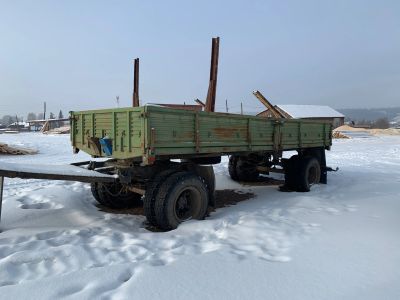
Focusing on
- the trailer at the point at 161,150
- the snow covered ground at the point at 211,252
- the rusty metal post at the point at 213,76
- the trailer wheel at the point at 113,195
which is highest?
the rusty metal post at the point at 213,76

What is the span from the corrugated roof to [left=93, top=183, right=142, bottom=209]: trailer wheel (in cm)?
5000

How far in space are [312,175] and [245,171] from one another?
5.75 feet

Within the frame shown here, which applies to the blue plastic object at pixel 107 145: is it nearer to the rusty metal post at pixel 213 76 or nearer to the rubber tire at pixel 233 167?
the rusty metal post at pixel 213 76

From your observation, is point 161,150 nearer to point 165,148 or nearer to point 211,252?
point 165,148

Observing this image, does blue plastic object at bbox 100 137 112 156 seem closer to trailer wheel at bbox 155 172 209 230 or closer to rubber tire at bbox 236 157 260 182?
trailer wheel at bbox 155 172 209 230

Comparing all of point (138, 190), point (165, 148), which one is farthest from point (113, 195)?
point (165, 148)

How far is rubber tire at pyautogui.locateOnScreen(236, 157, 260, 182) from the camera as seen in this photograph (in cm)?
1026

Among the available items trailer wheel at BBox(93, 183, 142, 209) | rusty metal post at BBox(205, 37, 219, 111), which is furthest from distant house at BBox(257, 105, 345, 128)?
trailer wheel at BBox(93, 183, 142, 209)

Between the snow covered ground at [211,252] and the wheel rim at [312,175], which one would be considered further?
the wheel rim at [312,175]

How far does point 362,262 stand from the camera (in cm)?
389

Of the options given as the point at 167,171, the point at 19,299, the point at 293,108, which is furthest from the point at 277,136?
the point at 293,108

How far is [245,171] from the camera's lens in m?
10.4

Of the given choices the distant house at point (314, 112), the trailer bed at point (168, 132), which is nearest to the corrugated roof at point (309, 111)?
the distant house at point (314, 112)

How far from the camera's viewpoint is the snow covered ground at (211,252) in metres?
3.24
